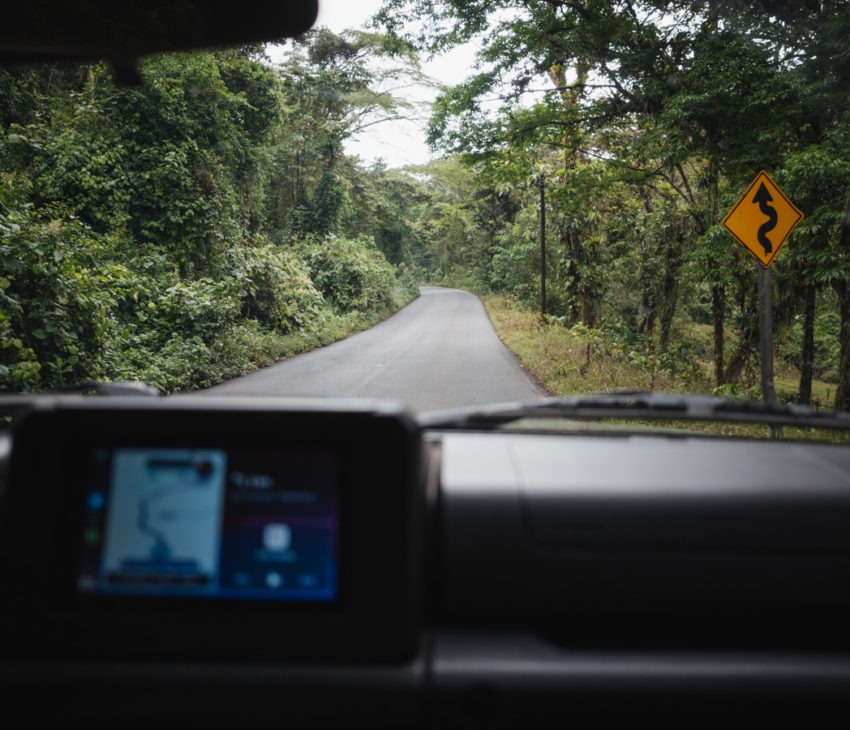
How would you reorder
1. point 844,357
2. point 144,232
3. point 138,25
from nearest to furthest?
point 138,25, point 844,357, point 144,232

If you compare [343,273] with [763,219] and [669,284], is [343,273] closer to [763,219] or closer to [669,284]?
[669,284]

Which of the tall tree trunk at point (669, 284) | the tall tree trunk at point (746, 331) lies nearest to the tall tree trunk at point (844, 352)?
the tall tree trunk at point (746, 331)

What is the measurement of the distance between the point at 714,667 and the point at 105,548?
4.04 feet

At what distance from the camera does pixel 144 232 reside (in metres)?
16.7

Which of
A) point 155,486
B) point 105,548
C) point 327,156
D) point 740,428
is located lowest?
point 740,428

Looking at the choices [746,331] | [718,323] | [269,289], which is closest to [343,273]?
[269,289]

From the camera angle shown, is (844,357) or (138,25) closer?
(138,25)

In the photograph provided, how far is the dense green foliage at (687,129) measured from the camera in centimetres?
941

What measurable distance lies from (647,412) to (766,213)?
23.1 ft

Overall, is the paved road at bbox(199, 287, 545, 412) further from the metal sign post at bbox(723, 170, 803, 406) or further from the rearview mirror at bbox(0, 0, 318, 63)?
the metal sign post at bbox(723, 170, 803, 406)

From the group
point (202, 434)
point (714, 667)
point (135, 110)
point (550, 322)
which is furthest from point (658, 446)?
point (550, 322)

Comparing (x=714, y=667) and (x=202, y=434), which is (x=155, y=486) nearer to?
(x=202, y=434)

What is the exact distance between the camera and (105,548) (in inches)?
52.3

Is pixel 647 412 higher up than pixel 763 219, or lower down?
lower down
